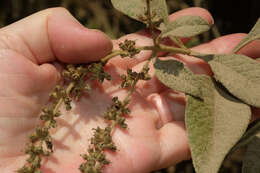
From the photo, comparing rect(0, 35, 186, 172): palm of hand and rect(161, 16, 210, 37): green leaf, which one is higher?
rect(161, 16, 210, 37): green leaf

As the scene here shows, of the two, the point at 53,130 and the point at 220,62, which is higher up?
the point at 220,62

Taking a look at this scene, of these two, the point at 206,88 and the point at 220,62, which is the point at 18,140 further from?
the point at 220,62

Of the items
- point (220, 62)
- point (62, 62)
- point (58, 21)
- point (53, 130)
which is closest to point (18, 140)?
point (53, 130)

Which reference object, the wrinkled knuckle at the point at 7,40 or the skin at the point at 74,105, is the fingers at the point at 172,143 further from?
the wrinkled knuckle at the point at 7,40

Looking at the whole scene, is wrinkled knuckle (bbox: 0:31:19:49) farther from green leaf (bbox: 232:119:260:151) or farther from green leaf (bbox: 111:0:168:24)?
green leaf (bbox: 232:119:260:151)

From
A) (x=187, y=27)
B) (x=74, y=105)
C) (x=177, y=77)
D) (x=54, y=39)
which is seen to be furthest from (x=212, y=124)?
(x=54, y=39)

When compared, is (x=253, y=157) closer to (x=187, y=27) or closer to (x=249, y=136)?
(x=249, y=136)

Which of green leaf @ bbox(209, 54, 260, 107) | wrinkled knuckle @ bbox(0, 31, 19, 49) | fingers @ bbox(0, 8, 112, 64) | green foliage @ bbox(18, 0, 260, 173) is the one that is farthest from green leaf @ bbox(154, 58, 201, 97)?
wrinkled knuckle @ bbox(0, 31, 19, 49)
